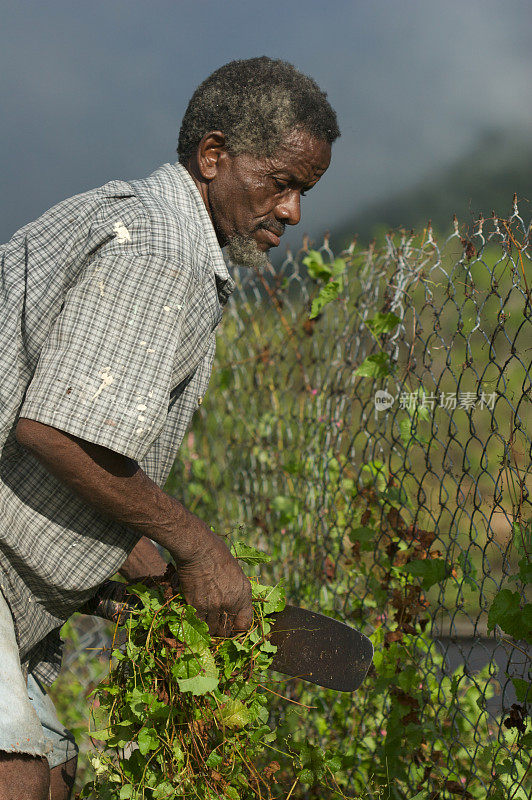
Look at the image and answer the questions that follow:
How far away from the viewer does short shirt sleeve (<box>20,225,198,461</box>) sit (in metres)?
1.60

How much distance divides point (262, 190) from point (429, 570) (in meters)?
1.28

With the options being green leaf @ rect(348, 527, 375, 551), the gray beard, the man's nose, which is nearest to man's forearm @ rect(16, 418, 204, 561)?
the gray beard

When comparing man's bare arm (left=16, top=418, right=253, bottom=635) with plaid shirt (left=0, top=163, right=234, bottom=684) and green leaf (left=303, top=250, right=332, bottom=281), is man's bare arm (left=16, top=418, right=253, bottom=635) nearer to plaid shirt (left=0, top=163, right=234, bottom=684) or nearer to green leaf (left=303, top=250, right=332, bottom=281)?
plaid shirt (left=0, top=163, right=234, bottom=684)

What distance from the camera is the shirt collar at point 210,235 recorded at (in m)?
2.07

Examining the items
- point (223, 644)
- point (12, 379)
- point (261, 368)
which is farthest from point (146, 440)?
point (261, 368)

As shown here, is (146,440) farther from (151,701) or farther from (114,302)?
(151,701)

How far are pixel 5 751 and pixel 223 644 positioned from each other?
569 millimetres

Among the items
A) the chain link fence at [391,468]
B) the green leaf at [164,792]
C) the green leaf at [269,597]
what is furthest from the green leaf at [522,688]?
the green leaf at [164,792]

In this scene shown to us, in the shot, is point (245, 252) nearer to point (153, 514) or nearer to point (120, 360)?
point (120, 360)

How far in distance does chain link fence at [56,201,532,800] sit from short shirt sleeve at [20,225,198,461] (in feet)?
3.12

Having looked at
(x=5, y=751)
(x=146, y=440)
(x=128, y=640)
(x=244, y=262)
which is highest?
(x=244, y=262)

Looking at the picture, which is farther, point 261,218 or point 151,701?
point 261,218

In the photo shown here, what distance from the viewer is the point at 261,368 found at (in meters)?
4.05

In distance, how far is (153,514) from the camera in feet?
5.76
